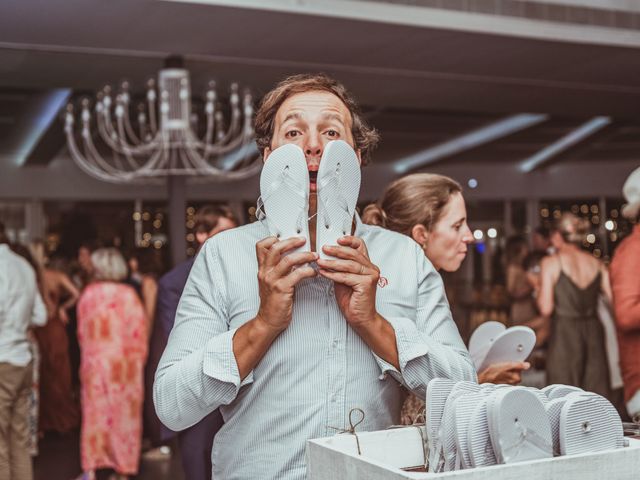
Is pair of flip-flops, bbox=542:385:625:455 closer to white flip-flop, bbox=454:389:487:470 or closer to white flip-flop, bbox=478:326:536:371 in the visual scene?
white flip-flop, bbox=454:389:487:470

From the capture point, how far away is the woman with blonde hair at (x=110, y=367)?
5.11 metres

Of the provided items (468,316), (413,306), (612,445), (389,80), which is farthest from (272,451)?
(468,316)

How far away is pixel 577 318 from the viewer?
17.2ft

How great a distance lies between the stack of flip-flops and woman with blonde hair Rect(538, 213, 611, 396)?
14.1ft

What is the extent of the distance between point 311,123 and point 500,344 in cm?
87

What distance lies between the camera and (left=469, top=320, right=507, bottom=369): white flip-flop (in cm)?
205

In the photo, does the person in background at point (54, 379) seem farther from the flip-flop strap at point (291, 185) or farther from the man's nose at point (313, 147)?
the flip-flop strap at point (291, 185)

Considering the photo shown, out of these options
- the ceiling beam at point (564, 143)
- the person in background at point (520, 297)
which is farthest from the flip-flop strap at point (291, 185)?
the ceiling beam at point (564, 143)

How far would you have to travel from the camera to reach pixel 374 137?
154cm

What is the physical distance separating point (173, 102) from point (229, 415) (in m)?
4.45

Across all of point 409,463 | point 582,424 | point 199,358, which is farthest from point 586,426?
point 199,358

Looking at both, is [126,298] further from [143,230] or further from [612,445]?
[143,230]

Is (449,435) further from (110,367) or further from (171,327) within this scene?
(110,367)

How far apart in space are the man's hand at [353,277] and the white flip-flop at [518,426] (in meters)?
0.25
